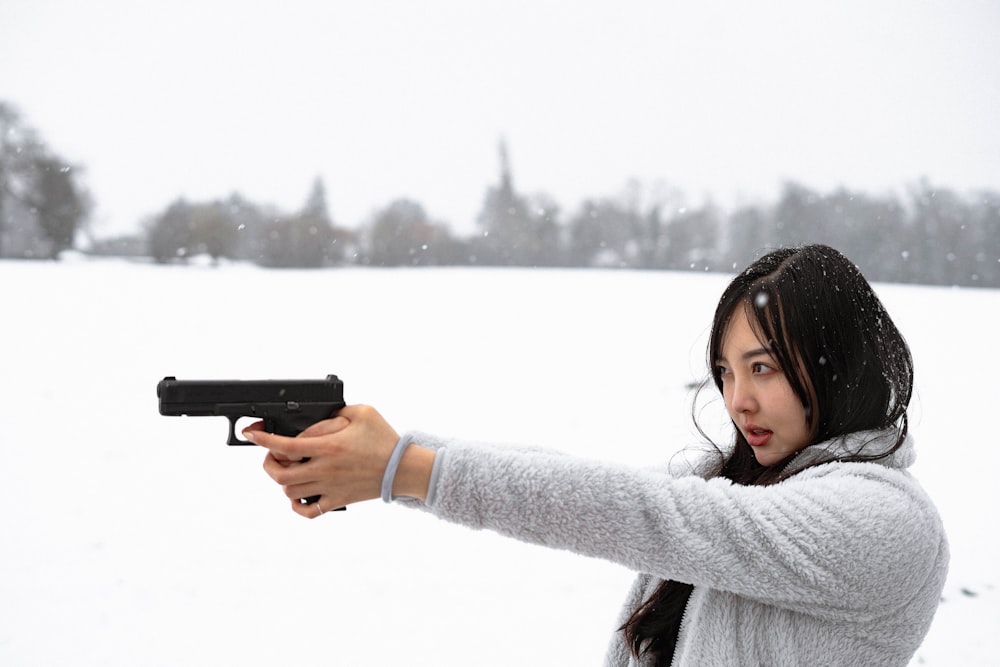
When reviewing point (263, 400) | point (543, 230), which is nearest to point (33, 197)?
point (543, 230)

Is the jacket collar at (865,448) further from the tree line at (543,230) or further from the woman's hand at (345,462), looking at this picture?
the tree line at (543,230)

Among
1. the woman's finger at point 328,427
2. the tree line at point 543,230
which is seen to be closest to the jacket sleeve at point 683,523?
the woman's finger at point 328,427

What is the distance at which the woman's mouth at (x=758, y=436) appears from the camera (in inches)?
32.1

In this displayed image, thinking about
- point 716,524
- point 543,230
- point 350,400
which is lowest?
point 350,400

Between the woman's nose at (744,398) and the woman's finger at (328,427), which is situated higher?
the woman's finger at (328,427)

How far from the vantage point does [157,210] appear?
4504 mm

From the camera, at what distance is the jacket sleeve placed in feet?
1.99

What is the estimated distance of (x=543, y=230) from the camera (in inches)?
205

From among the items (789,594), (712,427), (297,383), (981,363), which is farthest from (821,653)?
(981,363)

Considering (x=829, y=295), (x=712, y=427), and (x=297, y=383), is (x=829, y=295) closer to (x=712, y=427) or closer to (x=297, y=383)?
(x=297, y=383)

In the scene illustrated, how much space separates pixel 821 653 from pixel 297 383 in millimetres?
613

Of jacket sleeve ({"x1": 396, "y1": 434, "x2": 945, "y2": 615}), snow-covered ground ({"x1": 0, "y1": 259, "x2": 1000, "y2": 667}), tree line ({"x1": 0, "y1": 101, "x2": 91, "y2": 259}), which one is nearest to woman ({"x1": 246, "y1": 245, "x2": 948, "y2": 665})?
jacket sleeve ({"x1": 396, "y1": 434, "x2": 945, "y2": 615})

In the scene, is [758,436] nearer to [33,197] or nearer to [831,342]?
[831,342]

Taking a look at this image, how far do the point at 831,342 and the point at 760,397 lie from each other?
98mm
